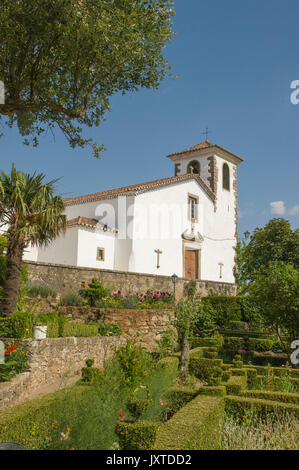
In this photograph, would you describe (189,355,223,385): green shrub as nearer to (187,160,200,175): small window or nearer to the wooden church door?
the wooden church door

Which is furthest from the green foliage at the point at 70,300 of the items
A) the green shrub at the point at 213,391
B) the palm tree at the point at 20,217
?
the green shrub at the point at 213,391

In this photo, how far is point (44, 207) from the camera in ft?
35.8

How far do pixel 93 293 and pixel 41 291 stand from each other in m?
1.93

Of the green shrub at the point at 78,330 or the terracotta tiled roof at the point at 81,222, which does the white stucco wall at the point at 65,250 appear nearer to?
the terracotta tiled roof at the point at 81,222

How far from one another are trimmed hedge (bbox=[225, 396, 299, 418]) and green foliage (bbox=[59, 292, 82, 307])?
8173 millimetres

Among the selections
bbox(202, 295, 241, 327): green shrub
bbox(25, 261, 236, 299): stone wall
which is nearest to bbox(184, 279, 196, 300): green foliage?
bbox(25, 261, 236, 299): stone wall

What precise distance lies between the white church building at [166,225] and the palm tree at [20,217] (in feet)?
26.9

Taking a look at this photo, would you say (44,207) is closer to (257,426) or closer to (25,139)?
(25,139)

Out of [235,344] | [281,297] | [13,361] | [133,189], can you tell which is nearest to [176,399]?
[13,361]

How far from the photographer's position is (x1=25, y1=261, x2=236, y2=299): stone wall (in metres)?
14.3

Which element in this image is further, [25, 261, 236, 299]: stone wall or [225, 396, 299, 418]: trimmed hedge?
[25, 261, 236, 299]: stone wall

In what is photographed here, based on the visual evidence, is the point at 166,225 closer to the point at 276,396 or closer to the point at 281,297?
the point at 281,297

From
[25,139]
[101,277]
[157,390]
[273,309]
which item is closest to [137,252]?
[101,277]

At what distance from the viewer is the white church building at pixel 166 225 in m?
20.0
